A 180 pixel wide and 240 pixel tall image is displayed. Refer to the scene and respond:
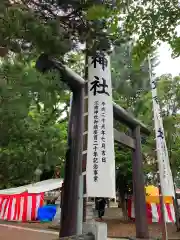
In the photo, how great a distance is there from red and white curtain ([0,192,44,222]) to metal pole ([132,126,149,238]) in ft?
16.9

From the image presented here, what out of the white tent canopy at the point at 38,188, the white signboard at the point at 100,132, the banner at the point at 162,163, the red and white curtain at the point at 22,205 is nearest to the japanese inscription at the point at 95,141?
the white signboard at the point at 100,132

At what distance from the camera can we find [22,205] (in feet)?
42.1

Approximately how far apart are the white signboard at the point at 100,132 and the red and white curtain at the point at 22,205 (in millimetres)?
8602

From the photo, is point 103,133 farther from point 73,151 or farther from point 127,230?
point 127,230

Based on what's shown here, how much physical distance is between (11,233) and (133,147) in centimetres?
565

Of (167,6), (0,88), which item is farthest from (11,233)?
(167,6)

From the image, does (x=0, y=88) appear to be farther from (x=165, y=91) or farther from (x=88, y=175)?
(x=165, y=91)

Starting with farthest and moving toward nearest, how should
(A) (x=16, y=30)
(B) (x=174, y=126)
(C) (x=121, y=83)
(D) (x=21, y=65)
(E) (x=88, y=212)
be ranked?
1. (B) (x=174, y=126)
2. (C) (x=121, y=83)
3. (E) (x=88, y=212)
4. (D) (x=21, y=65)
5. (A) (x=16, y=30)

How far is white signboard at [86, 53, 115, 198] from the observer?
179 inches

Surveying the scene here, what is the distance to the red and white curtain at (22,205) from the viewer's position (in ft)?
41.7

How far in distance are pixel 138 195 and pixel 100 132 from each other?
528 cm

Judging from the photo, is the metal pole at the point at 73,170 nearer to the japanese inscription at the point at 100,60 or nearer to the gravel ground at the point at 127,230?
the japanese inscription at the point at 100,60

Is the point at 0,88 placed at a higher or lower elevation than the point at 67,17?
lower

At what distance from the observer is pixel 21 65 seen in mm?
4473
